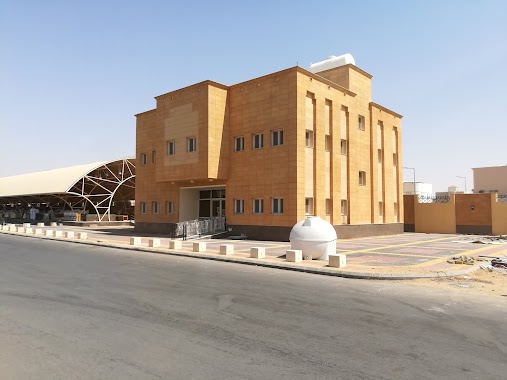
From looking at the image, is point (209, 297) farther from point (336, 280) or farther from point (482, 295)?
point (482, 295)

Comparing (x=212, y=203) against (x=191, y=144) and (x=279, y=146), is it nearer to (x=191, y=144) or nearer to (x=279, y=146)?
(x=191, y=144)

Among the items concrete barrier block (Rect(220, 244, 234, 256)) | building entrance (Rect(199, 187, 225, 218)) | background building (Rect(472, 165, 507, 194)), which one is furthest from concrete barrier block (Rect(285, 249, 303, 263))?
background building (Rect(472, 165, 507, 194))

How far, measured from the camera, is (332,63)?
36.8 m

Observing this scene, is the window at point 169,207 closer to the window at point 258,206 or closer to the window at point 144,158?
the window at point 144,158

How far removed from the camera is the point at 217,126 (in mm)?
31047

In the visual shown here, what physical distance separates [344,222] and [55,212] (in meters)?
49.4

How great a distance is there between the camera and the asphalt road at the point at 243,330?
17.7 ft

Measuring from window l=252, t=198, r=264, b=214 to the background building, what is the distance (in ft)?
211

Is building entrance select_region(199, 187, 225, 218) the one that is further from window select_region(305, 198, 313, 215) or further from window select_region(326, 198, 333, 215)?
window select_region(326, 198, 333, 215)

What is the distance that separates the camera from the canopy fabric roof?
53.2 meters

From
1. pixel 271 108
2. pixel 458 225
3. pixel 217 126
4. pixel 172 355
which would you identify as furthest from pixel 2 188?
pixel 172 355

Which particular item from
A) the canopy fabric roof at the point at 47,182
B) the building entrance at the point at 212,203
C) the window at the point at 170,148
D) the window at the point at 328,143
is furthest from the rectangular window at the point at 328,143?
the canopy fabric roof at the point at 47,182

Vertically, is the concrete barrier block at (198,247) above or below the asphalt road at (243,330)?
above

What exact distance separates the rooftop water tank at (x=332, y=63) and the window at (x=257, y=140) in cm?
1164
